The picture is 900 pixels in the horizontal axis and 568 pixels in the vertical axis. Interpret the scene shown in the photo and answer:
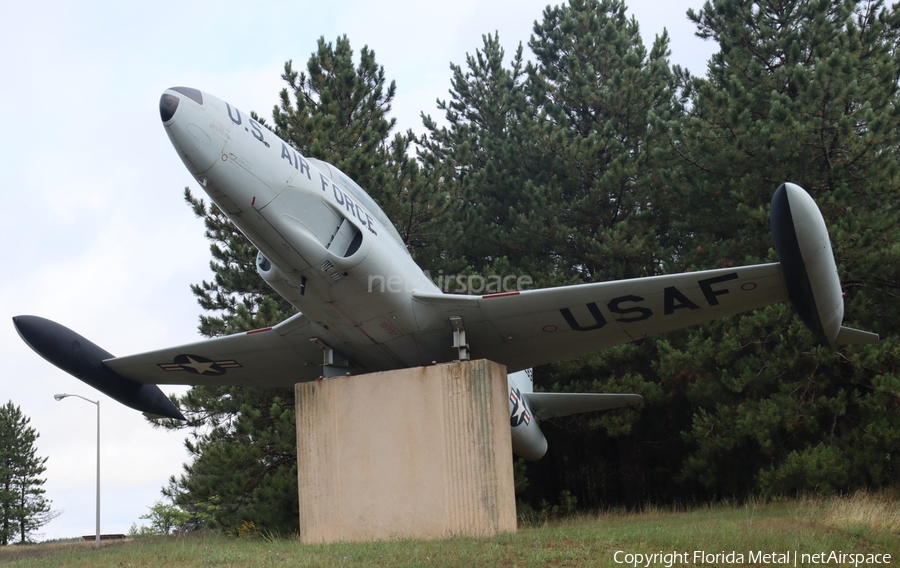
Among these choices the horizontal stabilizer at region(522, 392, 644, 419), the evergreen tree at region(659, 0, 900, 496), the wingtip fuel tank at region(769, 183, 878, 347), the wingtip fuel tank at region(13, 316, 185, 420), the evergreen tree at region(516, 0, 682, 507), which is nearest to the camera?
the wingtip fuel tank at region(769, 183, 878, 347)

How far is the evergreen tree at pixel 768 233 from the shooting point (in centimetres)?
1592

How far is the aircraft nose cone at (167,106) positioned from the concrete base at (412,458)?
4.17 m

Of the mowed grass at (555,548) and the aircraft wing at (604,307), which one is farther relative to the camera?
the aircraft wing at (604,307)

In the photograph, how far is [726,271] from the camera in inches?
416

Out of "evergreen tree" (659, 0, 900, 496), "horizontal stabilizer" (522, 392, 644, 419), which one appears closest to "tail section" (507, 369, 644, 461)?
"horizontal stabilizer" (522, 392, 644, 419)

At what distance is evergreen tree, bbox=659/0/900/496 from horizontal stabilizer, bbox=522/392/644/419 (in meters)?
2.28

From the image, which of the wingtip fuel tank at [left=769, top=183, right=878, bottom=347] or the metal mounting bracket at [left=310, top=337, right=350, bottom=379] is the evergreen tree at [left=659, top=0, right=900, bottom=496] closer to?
the wingtip fuel tank at [left=769, top=183, right=878, bottom=347]

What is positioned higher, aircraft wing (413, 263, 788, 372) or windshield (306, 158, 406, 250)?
windshield (306, 158, 406, 250)

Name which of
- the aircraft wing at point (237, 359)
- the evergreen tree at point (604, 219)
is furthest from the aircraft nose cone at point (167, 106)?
the evergreen tree at point (604, 219)

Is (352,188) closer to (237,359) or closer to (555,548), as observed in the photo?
(237,359)

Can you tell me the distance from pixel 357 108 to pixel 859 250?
13.3 meters

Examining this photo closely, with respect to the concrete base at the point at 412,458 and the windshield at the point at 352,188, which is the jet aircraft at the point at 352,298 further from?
the concrete base at the point at 412,458

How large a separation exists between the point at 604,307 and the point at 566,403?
553 centimetres

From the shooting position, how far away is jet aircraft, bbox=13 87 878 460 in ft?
A: 31.0
